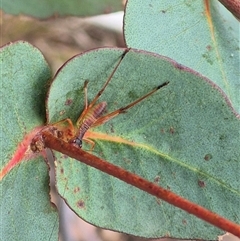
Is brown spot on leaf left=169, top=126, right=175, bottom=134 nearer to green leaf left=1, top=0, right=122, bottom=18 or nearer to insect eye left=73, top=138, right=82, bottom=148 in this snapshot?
insect eye left=73, top=138, right=82, bottom=148

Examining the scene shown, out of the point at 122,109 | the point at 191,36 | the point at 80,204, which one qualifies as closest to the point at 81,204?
the point at 80,204

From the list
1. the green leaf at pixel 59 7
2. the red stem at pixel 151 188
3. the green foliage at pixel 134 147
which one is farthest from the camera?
the green leaf at pixel 59 7

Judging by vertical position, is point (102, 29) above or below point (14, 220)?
below

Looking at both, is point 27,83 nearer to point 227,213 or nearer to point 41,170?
point 41,170

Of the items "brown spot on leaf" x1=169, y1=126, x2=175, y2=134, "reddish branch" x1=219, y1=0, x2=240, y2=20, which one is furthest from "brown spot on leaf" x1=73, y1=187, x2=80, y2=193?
"reddish branch" x1=219, y1=0, x2=240, y2=20

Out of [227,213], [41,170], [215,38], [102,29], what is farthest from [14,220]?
[102,29]

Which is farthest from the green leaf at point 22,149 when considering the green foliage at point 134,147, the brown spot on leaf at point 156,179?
the brown spot on leaf at point 156,179

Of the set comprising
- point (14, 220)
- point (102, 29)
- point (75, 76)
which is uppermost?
point (75, 76)

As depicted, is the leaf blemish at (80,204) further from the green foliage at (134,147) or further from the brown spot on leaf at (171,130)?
the brown spot on leaf at (171,130)
